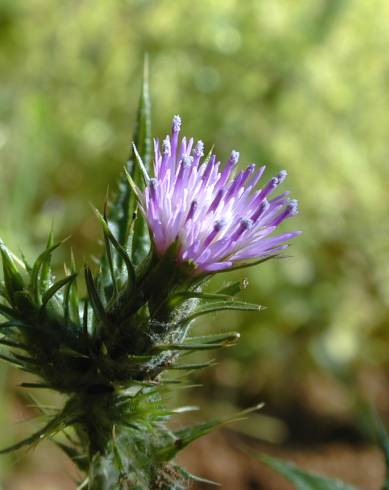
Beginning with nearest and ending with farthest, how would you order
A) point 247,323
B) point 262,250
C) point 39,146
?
point 262,250, point 39,146, point 247,323

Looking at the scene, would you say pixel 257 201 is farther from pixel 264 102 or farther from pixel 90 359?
pixel 264 102

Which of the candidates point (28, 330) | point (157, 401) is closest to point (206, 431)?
point (157, 401)

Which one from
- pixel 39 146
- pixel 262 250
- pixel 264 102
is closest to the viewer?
pixel 262 250

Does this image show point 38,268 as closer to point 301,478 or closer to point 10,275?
point 10,275

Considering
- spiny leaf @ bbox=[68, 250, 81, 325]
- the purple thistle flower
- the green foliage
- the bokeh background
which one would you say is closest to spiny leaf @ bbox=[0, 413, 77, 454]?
the green foliage

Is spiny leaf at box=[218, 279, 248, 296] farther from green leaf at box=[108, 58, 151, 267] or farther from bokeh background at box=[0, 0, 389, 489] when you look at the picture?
bokeh background at box=[0, 0, 389, 489]
